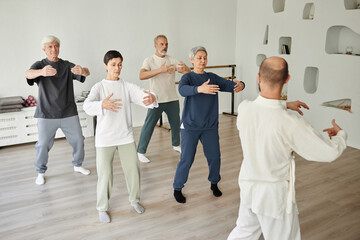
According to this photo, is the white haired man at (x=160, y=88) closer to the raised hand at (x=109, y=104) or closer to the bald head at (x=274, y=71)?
the raised hand at (x=109, y=104)

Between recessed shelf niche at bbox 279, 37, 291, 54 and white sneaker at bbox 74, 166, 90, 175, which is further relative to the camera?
recessed shelf niche at bbox 279, 37, 291, 54

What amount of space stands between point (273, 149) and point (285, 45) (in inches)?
161

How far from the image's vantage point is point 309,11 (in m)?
5.03

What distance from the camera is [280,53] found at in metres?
5.51

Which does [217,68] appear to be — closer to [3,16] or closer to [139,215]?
[3,16]

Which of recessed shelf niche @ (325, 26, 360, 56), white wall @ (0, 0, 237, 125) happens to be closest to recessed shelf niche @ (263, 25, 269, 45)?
white wall @ (0, 0, 237, 125)

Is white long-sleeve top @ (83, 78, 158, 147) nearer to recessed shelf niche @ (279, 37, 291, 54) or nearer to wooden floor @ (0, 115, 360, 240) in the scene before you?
wooden floor @ (0, 115, 360, 240)

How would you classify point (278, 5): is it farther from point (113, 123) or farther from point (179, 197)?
point (113, 123)

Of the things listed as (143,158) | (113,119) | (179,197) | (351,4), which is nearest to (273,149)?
(113,119)

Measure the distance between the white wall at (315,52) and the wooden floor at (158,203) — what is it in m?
0.72

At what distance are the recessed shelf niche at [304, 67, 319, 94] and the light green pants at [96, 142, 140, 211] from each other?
3.32 m

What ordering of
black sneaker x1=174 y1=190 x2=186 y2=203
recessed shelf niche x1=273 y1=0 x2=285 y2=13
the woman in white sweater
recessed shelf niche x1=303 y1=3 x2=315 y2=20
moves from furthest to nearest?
recessed shelf niche x1=273 y1=0 x2=285 y2=13
recessed shelf niche x1=303 y1=3 x2=315 y2=20
black sneaker x1=174 y1=190 x2=186 y2=203
the woman in white sweater

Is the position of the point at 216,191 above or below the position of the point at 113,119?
below

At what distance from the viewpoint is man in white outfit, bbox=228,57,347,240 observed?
1.65 meters
